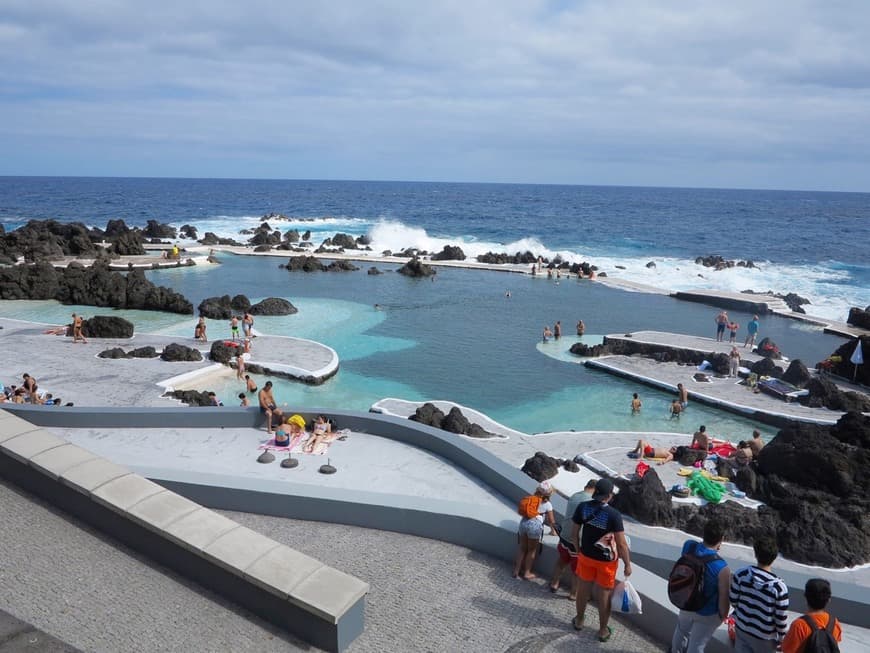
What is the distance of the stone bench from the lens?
4902 millimetres

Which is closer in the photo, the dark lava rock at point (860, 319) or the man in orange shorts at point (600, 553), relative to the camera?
the man in orange shorts at point (600, 553)

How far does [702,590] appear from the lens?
4926 mm

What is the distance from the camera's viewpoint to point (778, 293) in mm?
47531

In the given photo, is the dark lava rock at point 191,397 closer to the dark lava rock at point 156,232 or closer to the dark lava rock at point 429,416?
the dark lava rock at point 429,416

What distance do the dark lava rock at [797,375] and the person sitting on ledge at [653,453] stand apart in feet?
31.0

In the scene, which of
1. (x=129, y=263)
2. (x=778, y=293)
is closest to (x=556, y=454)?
(x=778, y=293)

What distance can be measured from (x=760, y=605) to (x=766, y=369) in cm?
2134

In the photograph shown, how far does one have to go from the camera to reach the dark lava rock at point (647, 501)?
12328 mm

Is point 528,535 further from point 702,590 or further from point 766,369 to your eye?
point 766,369

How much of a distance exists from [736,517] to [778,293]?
41264mm

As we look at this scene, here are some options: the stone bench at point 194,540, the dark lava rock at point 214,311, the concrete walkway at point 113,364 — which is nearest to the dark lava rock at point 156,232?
the dark lava rock at point 214,311

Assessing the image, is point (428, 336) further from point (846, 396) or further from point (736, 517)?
point (736, 517)

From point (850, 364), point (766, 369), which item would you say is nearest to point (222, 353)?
point (766, 369)

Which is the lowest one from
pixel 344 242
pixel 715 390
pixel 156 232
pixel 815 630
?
pixel 715 390
